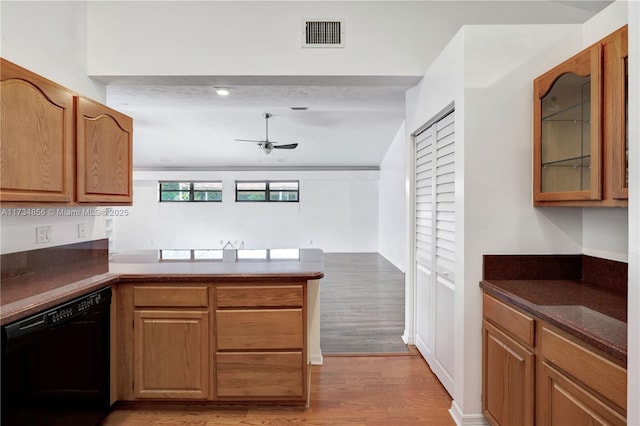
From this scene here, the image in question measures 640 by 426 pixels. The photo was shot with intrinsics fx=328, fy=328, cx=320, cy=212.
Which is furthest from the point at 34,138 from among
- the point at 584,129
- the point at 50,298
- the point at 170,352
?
the point at 584,129

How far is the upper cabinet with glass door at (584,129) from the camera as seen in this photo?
4.58 feet

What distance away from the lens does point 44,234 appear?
7.02ft

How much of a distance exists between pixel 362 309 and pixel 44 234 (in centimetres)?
329

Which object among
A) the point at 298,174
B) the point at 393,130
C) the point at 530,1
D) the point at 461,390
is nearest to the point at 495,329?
the point at 461,390

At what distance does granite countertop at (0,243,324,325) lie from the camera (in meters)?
1.58

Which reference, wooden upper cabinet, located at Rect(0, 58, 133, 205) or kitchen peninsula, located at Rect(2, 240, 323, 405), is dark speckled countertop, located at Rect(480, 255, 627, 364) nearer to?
kitchen peninsula, located at Rect(2, 240, 323, 405)

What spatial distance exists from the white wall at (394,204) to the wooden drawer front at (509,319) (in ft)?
13.3

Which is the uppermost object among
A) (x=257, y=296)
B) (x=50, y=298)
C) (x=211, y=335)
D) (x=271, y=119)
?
(x=271, y=119)

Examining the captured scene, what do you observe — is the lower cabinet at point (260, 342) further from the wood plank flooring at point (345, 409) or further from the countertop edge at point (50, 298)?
the countertop edge at point (50, 298)

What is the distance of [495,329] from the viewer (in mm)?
1754

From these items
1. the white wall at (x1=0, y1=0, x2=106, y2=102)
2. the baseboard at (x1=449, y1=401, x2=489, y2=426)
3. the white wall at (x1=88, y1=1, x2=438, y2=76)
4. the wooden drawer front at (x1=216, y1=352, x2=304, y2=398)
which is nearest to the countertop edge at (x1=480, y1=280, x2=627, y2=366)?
the baseboard at (x1=449, y1=401, x2=489, y2=426)

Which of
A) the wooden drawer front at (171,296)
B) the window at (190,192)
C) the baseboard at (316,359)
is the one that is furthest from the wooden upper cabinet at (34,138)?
the window at (190,192)

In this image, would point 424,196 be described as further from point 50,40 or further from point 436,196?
point 50,40

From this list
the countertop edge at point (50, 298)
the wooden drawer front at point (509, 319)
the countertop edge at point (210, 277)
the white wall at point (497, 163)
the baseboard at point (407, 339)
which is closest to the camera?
the countertop edge at point (50, 298)
